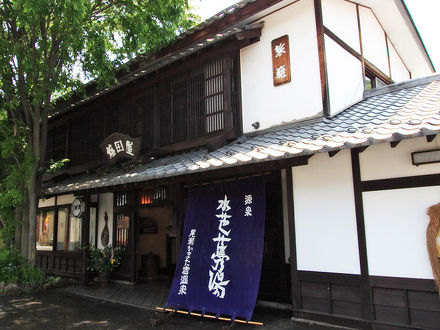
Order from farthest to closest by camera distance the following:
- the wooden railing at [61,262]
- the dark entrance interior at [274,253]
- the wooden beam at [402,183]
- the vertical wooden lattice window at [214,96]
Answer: the wooden railing at [61,262] < the vertical wooden lattice window at [214,96] < the dark entrance interior at [274,253] < the wooden beam at [402,183]

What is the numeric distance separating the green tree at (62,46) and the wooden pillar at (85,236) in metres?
1.58

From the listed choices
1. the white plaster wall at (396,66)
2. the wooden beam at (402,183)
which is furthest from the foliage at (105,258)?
the white plaster wall at (396,66)

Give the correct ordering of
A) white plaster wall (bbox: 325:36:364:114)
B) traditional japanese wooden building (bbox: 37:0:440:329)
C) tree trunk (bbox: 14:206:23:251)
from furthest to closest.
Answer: tree trunk (bbox: 14:206:23:251) < white plaster wall (bbox: 325:36:364:114) < traditional japanese wooden building (bbox: 37:0:440:329)

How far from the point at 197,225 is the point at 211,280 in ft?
4.25

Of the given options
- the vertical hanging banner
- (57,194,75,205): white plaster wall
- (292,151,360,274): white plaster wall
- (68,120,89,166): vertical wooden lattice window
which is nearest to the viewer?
(292,151,360,274): white plaster wall

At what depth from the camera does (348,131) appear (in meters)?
5.98

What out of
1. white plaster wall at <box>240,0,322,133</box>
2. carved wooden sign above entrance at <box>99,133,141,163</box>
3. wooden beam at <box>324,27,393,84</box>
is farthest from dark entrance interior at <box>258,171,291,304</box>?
carved wooden sign above entrance at <box>99,133,141,163</box>

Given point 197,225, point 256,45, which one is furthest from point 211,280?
point 256,45

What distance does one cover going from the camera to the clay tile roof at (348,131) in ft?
16.6

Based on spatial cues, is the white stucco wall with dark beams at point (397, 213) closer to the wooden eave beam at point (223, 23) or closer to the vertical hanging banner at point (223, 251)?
the vertical hanging banner at point (223, 251)

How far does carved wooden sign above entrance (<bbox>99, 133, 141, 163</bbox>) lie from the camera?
10519mm

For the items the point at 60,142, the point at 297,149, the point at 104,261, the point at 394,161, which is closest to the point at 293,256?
the point at 297,149

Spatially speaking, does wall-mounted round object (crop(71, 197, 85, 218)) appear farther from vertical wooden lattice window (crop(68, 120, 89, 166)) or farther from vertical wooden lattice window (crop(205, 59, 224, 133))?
vertical wooden lattice window (crop(205, 59, 224, 133))

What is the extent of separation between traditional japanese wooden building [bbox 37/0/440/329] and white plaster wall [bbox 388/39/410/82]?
65mm
